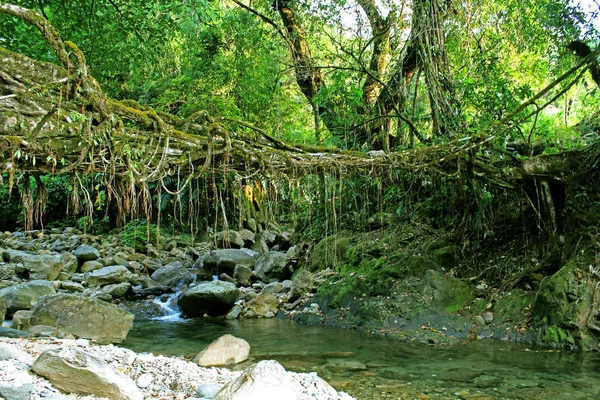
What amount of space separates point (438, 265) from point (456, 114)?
8.36 ft

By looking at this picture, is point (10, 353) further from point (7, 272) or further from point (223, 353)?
point (7, 272)

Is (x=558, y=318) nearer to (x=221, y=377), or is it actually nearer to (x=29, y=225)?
(x=221, y=377)

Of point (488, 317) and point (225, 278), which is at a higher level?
point (488, 317)

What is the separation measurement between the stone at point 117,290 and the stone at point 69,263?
5.41ft

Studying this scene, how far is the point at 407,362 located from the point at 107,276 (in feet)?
24.6

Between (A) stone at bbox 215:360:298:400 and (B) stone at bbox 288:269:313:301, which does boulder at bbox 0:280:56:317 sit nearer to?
(B) stone at bbox 288:269:313:301

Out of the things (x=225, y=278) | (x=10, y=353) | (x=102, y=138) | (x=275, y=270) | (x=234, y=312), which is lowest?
(x=234, y=312)

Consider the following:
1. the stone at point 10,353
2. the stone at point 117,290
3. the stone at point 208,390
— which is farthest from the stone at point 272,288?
the stone at point 10,353

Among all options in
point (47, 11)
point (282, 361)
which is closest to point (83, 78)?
point (282, 361)

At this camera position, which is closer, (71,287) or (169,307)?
(169,307)

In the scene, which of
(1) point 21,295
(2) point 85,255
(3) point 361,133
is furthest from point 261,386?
(2) point 85,255

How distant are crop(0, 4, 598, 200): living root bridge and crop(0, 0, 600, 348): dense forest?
17 millimetres

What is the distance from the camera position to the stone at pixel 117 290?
9874 millimetres

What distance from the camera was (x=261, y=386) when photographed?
3.47 m
